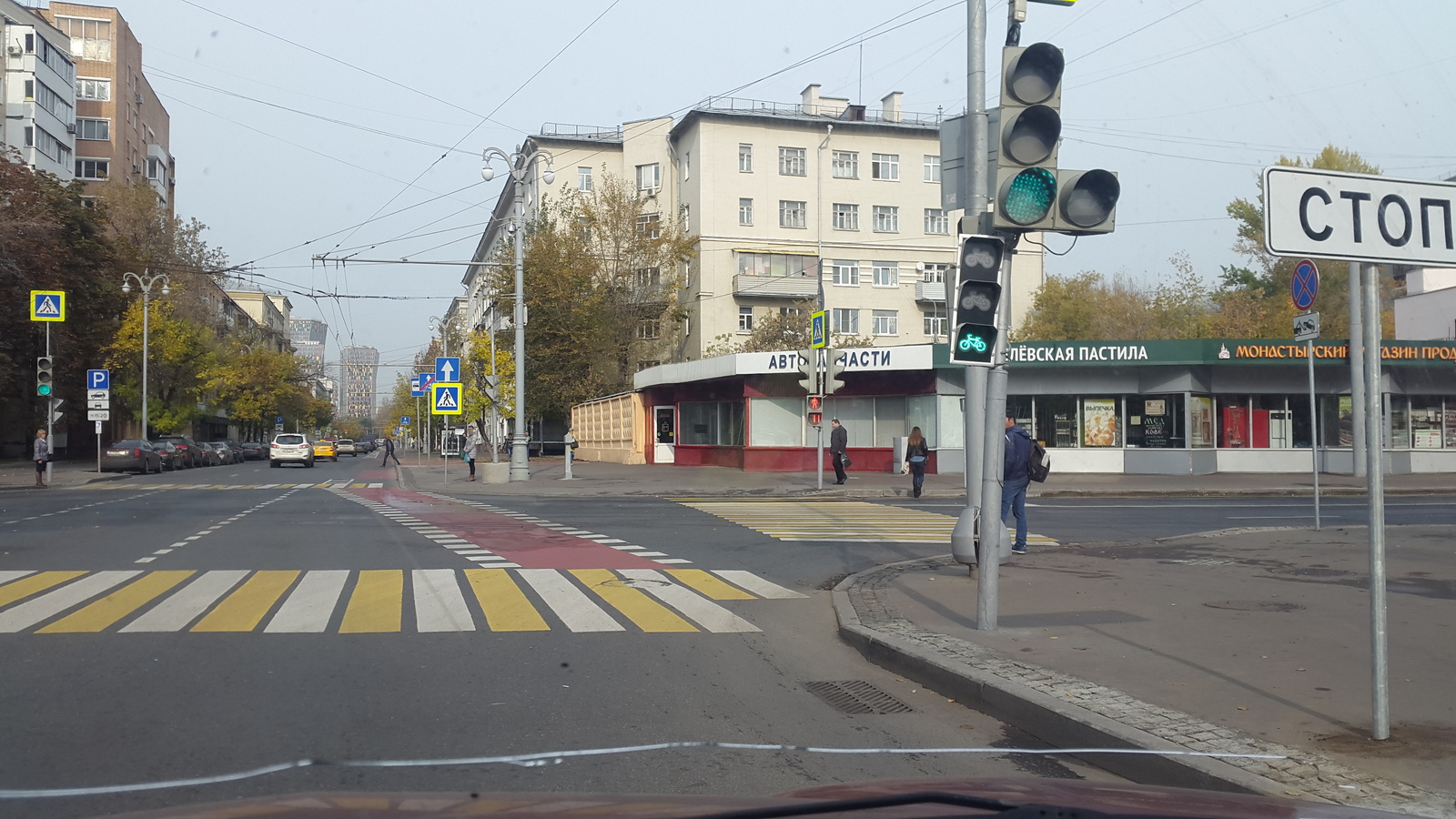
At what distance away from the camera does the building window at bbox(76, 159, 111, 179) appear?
69.6 metres

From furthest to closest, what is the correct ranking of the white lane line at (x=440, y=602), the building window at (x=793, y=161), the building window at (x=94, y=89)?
the building window at (x=94, y=89) → the building window at (x=793, y=161) → the white lane line at (x=440, y=602)

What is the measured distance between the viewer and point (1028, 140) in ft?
25.3

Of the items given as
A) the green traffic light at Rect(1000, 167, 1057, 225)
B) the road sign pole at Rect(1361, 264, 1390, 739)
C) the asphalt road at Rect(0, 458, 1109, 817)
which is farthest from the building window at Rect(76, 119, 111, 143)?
the road sign pole at Rect(1361, 264, 1390, 739)

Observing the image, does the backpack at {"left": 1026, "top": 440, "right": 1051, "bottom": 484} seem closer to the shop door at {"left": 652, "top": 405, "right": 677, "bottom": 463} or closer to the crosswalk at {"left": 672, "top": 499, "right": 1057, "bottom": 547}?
the crosswalk at {"left": 672, "top": 499, "right": 1057, "bottom": 547}

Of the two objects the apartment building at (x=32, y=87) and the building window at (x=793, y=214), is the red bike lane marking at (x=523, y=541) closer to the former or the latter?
the building window at (x=793, y=214)

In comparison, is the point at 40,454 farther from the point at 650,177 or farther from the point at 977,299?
the point at 650,177

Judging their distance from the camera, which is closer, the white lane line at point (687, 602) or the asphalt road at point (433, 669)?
the asphalt road at point (433, 669)

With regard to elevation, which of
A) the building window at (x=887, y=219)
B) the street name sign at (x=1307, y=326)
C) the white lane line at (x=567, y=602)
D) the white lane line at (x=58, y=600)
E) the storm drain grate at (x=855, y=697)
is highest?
the building window at (x=887, y=219)

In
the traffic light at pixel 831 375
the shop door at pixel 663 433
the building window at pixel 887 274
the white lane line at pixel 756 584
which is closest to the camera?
the white lane line at pixel 756 584

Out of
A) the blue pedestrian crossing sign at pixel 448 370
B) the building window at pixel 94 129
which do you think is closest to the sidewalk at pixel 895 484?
the blue pedestrian crossing sign at pixel 448 370

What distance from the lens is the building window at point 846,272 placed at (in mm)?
57719

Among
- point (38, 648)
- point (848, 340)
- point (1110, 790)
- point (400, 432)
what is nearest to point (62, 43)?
point (848, 340)

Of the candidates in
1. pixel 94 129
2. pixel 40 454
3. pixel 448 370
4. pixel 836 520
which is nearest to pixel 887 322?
pixel 448 370

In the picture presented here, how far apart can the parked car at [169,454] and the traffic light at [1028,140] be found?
147 feet
